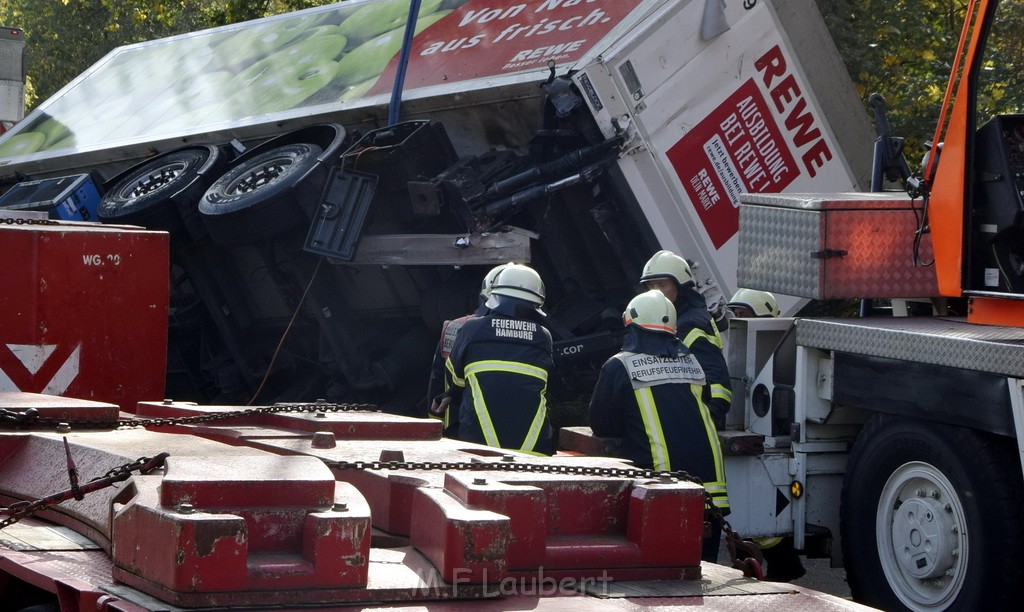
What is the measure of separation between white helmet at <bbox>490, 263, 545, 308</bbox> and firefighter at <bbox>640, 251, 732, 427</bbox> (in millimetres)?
686

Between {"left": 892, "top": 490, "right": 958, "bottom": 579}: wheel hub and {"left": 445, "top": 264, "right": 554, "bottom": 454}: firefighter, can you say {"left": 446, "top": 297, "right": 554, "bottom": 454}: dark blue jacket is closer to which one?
{"left": 445, "top": 264, "right": 554, "bottom": 454}: firefighter

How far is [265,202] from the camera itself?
8258 millimetres

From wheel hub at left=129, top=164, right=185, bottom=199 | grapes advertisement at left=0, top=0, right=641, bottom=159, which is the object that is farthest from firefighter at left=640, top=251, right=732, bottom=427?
wheel hub at left=129, top=164, right=185, bottom=199

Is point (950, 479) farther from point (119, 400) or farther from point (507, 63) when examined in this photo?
point (507, 63)

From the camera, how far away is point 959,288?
203 inches

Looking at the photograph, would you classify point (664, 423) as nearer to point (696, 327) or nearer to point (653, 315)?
point (653, 315)

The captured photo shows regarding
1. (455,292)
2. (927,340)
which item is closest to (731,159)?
(455,292)

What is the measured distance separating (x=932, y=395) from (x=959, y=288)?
58cm

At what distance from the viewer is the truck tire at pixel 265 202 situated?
27.1 feet

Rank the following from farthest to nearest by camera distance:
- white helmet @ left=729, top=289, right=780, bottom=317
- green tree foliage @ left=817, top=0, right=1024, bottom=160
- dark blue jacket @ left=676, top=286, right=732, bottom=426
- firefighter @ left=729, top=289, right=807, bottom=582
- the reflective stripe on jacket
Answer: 1. green tree foliage @ left=817, top=0, right=1024, bottom=160
2. white helmet @ left=729, top=289, right=780, bottom=317
3. dark blue jacket @ left=676, top=286, right=732, bottom=426
4. firefighter @ left=729, top=289, right=807, bottom=582
5. the reflective stripe on jacket

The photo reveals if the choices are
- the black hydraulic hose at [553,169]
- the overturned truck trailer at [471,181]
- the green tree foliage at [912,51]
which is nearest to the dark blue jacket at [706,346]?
the overturned truck trailer at [471,181]

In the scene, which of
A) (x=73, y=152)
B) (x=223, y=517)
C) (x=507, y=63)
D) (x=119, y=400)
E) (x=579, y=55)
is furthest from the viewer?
(x=73, y=152)

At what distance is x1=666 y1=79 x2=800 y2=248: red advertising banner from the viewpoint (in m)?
8.24

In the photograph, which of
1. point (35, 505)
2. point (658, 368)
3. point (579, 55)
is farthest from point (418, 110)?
point (35, 505)
